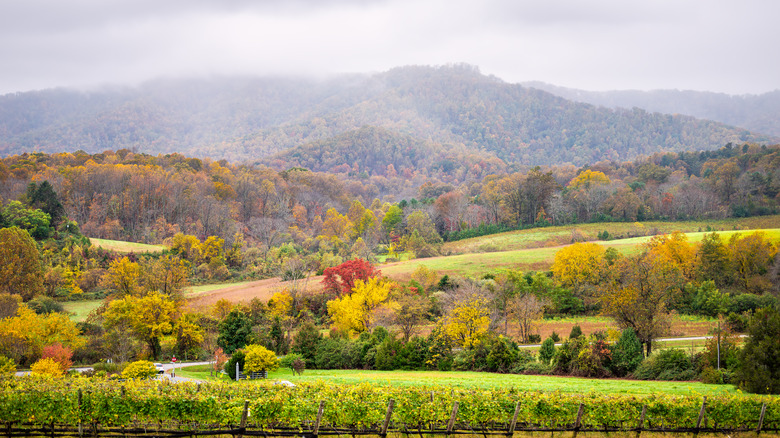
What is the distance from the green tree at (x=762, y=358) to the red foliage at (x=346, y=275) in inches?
1487

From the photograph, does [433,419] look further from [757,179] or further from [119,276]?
[757,179]

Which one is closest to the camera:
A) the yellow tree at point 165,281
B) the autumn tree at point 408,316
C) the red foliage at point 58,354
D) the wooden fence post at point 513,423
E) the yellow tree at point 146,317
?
the wooden fence post at point 513,423

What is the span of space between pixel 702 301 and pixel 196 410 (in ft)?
167

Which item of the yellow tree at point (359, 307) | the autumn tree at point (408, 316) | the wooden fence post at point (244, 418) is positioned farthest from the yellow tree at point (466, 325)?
the wooden fence post at point (244, 418)

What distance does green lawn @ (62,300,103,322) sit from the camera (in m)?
52.2

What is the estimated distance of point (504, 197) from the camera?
110 meters

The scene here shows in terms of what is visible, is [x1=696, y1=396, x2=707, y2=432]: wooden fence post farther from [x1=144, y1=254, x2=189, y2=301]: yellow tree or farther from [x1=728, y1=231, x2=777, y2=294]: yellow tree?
[x1=728, y1=231, x2=777, y2=294]: yellow tree

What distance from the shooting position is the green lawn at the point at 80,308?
5222 cm

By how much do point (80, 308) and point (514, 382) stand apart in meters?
49.7

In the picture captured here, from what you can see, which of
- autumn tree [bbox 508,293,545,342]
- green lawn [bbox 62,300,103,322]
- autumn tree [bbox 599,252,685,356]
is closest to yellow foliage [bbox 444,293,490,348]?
autumn tree [bbox 508,293,545,342]

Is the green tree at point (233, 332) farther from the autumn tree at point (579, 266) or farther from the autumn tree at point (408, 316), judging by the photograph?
the autumn tree at point (579, 266)

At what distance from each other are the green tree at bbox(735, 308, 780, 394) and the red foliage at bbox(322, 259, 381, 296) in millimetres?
37779

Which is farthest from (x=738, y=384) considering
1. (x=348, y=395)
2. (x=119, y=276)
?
(x=119, y=276)

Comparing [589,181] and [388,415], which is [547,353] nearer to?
[388,415]
